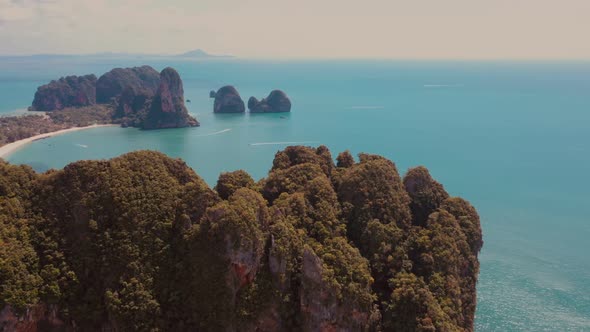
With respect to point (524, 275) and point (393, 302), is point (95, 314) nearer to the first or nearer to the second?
point (393, 302)

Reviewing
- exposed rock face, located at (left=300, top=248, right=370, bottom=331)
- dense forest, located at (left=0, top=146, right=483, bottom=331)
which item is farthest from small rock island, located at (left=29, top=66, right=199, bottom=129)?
exposed rock face, located at (left=300, top=248, right=370, bottom=331)

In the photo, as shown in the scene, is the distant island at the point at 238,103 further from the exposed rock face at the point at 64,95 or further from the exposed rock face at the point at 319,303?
the exposed rock face at the point at 319,303

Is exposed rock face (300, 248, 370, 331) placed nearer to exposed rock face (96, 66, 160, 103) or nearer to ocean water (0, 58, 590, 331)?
ocean water (0, 58, 590, 331)

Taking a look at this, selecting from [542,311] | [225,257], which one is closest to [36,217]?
[225,257]

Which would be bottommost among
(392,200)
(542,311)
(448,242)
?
(542,311)

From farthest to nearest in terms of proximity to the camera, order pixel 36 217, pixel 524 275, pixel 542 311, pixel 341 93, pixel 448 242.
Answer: pixel 341 93, pixel 524 275, pixel 542 311, pixel 448 242, pixel 36 217

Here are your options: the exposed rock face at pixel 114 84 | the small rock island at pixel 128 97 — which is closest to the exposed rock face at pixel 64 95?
the small rock island at pixel 128 97
